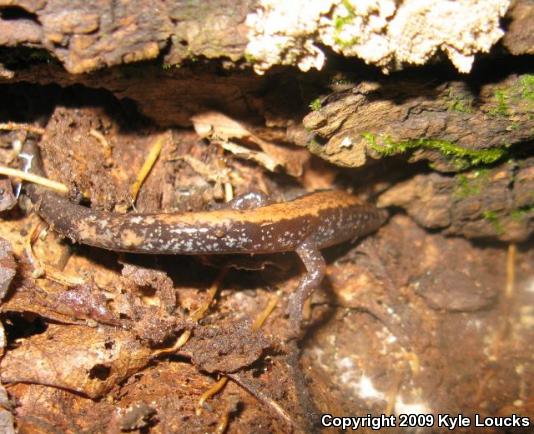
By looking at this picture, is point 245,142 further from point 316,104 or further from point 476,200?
point 476,200

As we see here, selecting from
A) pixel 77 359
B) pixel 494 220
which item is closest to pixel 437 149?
pixel 494 220

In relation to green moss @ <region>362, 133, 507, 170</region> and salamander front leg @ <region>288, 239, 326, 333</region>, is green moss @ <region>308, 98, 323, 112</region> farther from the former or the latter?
salamander front leg @ <region>288, 239, 326, 333</region>

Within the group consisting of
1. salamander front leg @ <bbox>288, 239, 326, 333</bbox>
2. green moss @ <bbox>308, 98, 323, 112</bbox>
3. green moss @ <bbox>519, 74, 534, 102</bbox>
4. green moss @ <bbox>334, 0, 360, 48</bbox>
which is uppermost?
green moss @ <bbox>519, 74, 534, 102</bbox>

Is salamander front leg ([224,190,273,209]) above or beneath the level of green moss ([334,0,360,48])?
above

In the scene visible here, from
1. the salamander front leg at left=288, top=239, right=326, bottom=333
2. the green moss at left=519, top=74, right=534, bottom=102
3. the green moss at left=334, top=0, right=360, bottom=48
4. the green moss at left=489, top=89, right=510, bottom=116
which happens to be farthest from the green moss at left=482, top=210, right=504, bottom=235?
the green moss at left=334, top=0, right=360, bottom=48

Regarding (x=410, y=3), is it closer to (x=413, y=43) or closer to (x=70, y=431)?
(x=413, y=43)
